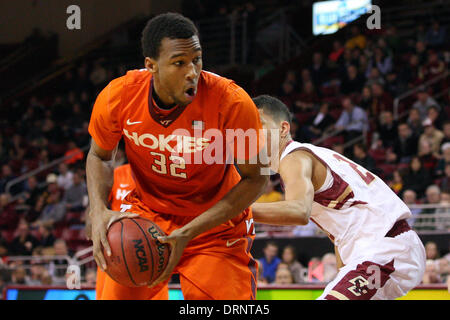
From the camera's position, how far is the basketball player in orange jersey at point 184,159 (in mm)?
2844

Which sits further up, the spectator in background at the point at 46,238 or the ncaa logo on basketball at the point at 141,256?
the spectator in background at the point at 46,238

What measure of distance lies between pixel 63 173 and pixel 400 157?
5942mm

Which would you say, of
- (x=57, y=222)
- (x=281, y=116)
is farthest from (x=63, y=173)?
(x=281, y=116)

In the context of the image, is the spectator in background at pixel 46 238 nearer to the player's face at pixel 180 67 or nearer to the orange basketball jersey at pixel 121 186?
the orange basketball jersey at pixel 121 186

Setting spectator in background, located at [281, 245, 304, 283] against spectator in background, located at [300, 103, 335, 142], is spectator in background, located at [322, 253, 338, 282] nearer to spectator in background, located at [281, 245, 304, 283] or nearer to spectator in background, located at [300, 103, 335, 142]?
spectator in background, located at [281, 245, 304, 283]

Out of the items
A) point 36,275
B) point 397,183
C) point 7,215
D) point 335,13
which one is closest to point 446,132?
point 397,183

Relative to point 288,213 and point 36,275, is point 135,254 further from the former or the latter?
point 36,275

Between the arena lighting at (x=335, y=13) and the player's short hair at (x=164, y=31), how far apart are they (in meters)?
11.5

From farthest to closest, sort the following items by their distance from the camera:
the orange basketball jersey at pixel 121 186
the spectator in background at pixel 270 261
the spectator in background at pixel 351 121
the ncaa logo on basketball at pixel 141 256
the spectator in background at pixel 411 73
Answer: the spectator in background at pixel 411 73, the spectator in background at pixel 351 121, the spectator in background at pixel 270 261, the orange basketball jersey at pixel 121 186, the ncaa logo on basketball at pixel 141 256

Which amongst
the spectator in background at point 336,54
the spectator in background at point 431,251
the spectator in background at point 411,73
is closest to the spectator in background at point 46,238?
the spectator in background at point 431,251

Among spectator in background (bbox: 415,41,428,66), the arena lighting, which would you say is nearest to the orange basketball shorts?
spectator in background (bbox: 415,41,428,66)

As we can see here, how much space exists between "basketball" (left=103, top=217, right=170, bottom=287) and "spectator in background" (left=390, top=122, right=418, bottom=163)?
264 inches

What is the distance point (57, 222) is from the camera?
10.5 metres
